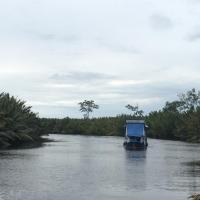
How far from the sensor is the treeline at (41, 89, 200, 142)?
11655 centimetres

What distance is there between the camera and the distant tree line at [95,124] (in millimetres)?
74375

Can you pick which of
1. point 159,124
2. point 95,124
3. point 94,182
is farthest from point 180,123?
point 94,182

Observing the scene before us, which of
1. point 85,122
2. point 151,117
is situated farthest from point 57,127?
point 151,117

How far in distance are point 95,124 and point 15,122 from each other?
89.3 metres

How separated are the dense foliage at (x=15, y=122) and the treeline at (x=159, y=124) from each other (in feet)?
39.1

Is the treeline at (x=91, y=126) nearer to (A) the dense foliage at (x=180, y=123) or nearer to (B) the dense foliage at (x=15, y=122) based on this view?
(A) the dense foliage at (x=180, y=123)

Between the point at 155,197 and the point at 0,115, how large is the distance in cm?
4743

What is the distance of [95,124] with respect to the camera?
16350 centimetres

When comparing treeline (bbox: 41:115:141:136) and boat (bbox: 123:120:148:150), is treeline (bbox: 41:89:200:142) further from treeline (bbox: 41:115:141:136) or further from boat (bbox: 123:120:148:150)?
boat (bbox: 123:120:148:150)

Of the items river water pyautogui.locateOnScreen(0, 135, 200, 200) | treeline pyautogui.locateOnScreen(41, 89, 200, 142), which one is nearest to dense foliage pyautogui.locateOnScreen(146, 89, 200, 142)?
treeline pyautogui.locateOnScreen(41, 89, 200, 142)

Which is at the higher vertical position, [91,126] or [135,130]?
[91,126]

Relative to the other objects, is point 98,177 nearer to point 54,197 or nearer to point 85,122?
point 54,197

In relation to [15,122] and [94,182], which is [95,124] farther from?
[94,182]

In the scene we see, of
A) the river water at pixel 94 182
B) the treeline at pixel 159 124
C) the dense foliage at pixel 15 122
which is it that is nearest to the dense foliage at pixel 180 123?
the treeline at pixel 159 124
